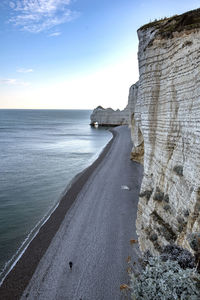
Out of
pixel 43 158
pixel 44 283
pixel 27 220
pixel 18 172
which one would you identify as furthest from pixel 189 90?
pixel 43 158

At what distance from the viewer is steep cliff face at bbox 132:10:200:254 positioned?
29.2 feet

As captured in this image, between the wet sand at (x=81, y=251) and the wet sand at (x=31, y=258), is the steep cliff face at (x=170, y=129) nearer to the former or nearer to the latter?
the wet sand at (x=81, y=251)

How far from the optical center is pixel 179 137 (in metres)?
10.4

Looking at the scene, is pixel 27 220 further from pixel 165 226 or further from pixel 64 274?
pixel 165 226

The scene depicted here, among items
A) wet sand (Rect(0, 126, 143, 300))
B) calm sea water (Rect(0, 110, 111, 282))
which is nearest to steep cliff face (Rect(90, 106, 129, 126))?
calm sea water (Rect(0, 110, 111, 282))

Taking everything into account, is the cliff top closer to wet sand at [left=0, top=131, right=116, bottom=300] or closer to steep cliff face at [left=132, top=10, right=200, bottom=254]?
steep cliff face at [left=132, top=10, right=200, bottom=254]

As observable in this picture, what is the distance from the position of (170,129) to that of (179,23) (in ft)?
18.7

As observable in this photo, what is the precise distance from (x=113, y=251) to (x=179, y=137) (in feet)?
31.5

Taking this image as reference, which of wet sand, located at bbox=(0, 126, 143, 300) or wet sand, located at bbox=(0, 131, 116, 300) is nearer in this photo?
wet sand, located at bbox=(0, 126, 143, 300)

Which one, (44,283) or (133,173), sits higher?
(133,173)

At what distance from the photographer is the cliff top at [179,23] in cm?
968

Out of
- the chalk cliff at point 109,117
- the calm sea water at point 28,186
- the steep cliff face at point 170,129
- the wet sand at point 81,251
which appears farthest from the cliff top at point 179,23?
the chalk cliff at point 109,117

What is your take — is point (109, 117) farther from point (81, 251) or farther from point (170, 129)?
point (170, 129)

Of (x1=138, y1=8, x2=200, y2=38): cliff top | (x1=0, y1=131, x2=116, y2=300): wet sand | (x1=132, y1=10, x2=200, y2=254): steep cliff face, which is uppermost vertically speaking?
(x1=138, y1=8, x2=200, y2=38): cliff top
